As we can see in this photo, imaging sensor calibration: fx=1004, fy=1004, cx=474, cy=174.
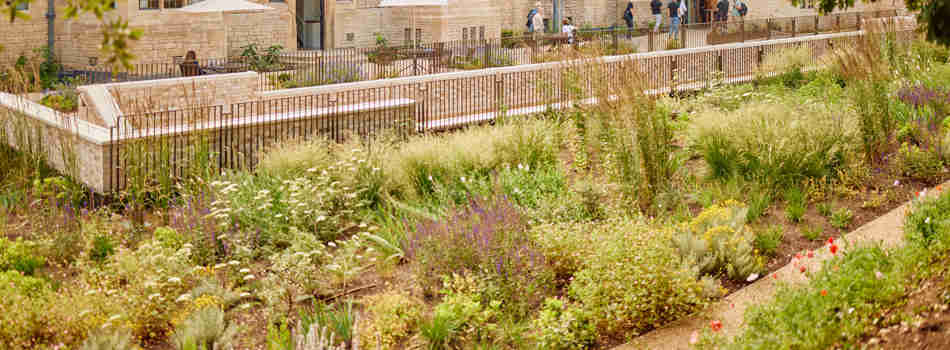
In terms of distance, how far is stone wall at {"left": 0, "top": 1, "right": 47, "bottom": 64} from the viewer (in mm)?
22359

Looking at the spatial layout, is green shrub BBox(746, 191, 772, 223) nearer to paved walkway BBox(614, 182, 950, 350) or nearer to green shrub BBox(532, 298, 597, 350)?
paved walkway BBox(614, 182, 950, 350)

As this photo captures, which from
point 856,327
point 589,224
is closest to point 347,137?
point 589,224

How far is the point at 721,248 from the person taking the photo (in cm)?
805

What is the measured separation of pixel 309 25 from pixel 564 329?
77.0ft

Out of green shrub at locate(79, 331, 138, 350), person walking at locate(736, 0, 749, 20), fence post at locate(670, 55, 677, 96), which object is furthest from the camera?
person walking at locate(736, 0, 749, 20)

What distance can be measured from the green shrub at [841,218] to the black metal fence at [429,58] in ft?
16.9

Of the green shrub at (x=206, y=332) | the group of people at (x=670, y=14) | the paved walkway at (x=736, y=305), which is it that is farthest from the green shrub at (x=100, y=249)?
the group of people at (x=670, y=14)

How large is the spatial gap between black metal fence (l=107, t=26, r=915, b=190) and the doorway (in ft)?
38.5

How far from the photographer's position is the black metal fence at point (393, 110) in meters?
11.5

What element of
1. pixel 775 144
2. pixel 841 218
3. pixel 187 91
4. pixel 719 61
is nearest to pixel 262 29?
pixel 187 91

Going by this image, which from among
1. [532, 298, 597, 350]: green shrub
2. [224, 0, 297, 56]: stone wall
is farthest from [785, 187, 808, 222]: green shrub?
[224, 0, 297, 56]: stone wall

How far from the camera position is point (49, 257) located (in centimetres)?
963

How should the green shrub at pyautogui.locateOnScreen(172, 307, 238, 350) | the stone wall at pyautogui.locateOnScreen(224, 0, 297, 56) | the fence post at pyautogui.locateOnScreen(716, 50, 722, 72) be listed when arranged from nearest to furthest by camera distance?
the green shrub at pyautogui.locateOnScreen(172, 307, 238, 350), the fence post at pyautogui.locateOnScreen(716, 50, 722, 72), the stone wall at pyautogui.locateOnScreen(224, 0, 297, 56)

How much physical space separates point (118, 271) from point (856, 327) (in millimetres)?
6030
